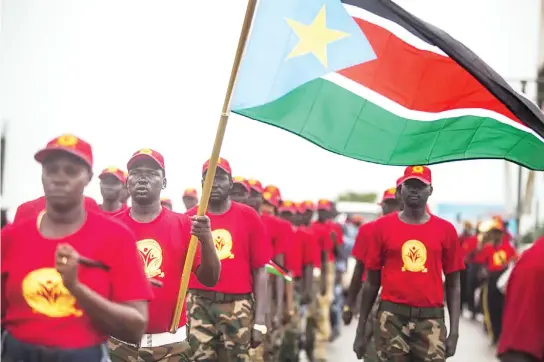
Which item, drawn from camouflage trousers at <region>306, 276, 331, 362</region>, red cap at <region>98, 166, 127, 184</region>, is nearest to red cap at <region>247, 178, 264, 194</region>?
red cap at <region>98, 166, 127, 184</region>

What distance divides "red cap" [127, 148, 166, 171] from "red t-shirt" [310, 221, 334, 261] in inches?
361

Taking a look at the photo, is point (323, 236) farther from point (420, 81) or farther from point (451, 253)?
point (420, 81)

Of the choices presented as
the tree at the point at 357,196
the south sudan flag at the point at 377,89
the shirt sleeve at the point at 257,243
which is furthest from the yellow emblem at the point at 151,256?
the tree at the point at 357,196

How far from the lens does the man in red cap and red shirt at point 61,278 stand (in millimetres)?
4016

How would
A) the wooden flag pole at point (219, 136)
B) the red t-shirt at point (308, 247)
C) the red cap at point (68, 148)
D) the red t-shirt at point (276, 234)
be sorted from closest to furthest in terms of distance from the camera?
1. the red cap at point (68, 148)
2. the wooden flag pole at point (219, 136)
3. the red t-shirt at point (276, 234)
4. the red t-shirt at point (308, 247)

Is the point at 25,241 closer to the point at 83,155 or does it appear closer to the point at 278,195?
the point at 83,155

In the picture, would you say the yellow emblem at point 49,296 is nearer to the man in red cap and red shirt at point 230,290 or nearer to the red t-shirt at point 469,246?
the man in red cap and red shirt at point 230,290

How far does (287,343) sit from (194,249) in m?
7.02

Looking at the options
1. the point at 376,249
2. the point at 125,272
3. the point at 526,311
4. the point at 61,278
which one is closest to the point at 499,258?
the point at 376,249

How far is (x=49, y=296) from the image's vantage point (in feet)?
13.2

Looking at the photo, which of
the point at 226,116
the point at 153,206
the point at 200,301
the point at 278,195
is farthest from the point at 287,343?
the point at 226,116

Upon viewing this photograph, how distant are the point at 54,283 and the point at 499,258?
49.9 feet

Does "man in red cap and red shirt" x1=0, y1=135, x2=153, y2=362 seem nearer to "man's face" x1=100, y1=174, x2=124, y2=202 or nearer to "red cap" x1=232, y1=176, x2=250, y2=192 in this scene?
"man's face" x1=100, y1=174, x2=124, y2=202

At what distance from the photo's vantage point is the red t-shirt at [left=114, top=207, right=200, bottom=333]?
623 cm
